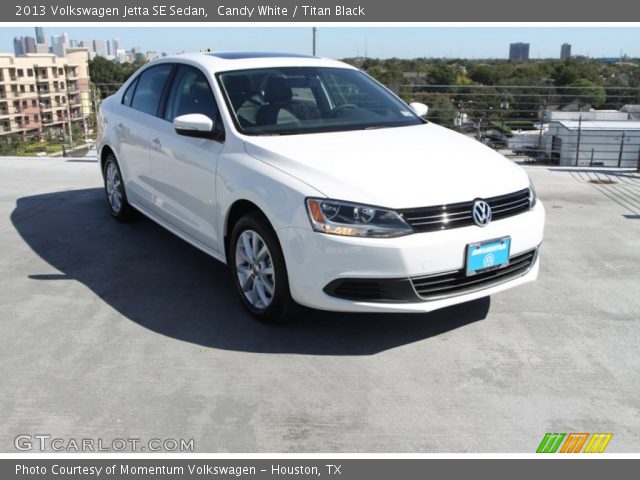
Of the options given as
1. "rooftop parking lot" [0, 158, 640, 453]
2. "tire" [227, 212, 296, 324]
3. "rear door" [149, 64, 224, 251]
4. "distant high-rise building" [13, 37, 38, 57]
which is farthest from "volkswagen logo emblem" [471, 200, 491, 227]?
"distant high-rise building" [13, 37, 38, 57]

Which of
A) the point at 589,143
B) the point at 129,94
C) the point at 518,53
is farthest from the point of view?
the point at 518,53

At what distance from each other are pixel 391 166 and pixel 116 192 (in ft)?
11.6

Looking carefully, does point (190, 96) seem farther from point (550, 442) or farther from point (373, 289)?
point (550, 442)

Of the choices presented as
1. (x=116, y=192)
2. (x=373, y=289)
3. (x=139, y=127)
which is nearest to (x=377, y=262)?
(x=373, y=289)

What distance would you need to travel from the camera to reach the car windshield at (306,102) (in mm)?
4227

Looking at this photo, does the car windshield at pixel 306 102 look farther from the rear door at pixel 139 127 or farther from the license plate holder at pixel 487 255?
the license plate holder at pixel 487 255

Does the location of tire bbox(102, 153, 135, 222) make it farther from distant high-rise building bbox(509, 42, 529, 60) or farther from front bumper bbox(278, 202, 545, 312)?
distant high-rise building bbox(509, 42, 529, 60)

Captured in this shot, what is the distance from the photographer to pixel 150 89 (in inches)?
210

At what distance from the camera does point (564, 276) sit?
188 inches

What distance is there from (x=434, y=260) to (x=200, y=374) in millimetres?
1390

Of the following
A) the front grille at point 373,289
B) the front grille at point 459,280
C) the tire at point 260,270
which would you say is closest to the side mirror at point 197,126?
the tire at point 260,270

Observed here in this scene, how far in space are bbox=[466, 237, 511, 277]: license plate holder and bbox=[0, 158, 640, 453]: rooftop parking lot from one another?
1.59 ft

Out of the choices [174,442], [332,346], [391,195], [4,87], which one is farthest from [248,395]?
[4,87]

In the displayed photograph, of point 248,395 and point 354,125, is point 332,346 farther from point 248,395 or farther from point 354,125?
point 354,125
